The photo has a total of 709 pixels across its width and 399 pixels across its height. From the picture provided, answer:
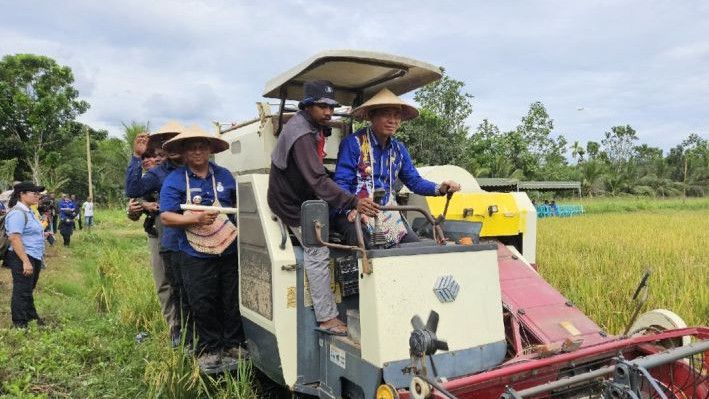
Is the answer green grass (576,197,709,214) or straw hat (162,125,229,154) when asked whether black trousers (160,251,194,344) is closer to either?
straw hat (162,125,229,154)

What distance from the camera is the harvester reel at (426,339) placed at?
235 cm

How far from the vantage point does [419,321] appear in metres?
2.42

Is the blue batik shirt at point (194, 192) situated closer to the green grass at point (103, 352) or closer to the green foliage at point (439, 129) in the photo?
the green grass at point (103, 352)

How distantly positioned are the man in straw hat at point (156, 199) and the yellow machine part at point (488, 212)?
7.64 ft

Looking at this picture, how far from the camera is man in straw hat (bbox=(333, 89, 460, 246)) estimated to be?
3658mm

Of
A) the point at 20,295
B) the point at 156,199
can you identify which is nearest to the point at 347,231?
the point at 156,199

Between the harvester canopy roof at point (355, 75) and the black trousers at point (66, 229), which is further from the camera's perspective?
the black trousers at point (66, 229)

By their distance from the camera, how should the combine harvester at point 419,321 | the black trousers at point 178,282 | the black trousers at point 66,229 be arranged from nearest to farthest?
the combine harvester at point 419,321, the black trousers at point 178,282, the black trousers at point 66,229

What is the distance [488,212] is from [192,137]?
2.69 metres

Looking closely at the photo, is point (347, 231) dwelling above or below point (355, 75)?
below

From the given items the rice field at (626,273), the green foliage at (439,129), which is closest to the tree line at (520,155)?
the green foliage at (439,129)

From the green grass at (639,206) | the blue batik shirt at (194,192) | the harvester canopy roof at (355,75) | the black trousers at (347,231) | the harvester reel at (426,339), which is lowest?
the green grass at (639,206)

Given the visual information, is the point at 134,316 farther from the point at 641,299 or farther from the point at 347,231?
the point at 641,299

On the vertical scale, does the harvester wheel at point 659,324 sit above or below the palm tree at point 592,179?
below
